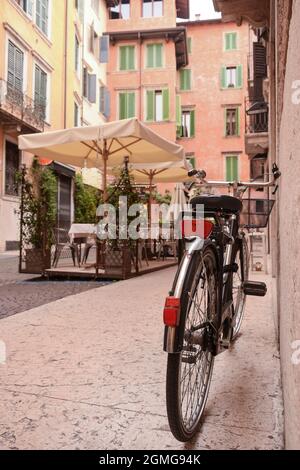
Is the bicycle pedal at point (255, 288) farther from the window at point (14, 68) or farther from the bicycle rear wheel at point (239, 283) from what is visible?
the window at point (14, 68)

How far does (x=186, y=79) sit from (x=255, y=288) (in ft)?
81.2

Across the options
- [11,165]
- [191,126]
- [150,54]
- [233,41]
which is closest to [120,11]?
[150,54]

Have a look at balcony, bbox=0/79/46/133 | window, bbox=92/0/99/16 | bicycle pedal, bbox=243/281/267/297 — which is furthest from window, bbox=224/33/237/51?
bicycle pedal, bbox=243/281/267/297

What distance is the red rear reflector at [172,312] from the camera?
156 cm

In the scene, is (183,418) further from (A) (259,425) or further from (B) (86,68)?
(B) (86,68)

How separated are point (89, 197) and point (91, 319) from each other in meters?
16.4

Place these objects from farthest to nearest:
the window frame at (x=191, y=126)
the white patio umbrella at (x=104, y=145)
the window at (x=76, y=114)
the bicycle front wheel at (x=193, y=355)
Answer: the window frame at (x=191, y=126)
the window at (x=76, y=114)
the white patio umbrella at (x=104, y=145)
the bicycle front wheel at (x=193, y=355)

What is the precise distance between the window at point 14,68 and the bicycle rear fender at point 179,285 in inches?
552

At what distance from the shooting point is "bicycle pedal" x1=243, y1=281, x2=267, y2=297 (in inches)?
115

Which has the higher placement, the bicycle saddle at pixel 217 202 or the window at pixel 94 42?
the window at pixel 94 42

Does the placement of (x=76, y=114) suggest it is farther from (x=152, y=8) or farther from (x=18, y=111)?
(x=152, y=8)

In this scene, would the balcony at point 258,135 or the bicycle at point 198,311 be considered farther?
the balcony at point 258,135

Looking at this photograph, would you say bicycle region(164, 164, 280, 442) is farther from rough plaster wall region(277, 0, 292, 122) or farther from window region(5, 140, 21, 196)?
window region(5, 140, 21, 196)

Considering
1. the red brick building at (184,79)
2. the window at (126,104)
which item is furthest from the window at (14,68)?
the red brick building at (184,79)
